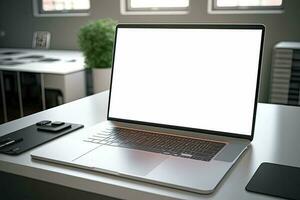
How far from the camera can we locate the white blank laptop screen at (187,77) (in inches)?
39.1

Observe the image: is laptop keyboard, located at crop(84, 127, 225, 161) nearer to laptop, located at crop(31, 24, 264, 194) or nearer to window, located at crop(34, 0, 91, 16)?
laptop, located at crop(31, 24, 264, 194)

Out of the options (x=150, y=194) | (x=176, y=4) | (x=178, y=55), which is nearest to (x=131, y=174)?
(x=150, y=194)

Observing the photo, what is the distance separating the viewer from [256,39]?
3.22ft

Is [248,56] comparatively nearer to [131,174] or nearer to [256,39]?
[256,39]

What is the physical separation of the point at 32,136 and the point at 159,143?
403 millimetres

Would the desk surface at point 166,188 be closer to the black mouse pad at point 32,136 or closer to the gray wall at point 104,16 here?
the black mouse pad at point 32,136

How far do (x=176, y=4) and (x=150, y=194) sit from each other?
3386 mm

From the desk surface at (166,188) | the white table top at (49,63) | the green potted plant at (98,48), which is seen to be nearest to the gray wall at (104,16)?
the white table top at (49,63)

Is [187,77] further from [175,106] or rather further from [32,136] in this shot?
[32,136]

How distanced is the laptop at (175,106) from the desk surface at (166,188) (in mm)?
25

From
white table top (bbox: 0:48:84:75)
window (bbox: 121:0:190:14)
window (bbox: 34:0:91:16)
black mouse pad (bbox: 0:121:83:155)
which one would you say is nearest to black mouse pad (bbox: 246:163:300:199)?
black mouse pad (bbox: 0:121:83:155)

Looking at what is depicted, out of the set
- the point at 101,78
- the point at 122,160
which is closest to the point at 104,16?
the point at 101,78

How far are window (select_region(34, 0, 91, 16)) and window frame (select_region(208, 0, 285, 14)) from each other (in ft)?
5.00

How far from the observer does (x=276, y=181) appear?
0.77 metres
